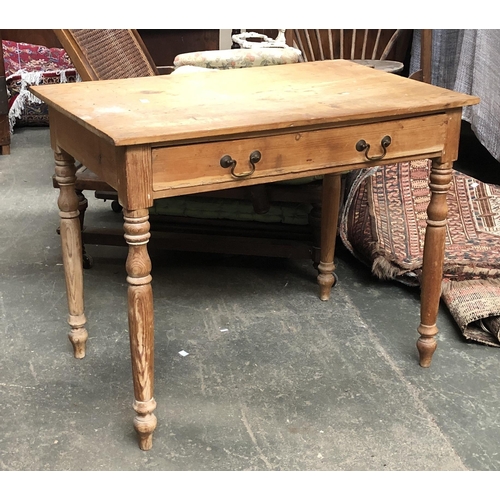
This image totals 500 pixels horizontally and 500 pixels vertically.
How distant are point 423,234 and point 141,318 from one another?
4.73 ft

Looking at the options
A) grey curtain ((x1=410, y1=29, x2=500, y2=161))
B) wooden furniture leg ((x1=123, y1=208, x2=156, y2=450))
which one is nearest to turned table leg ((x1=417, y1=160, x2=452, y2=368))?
wooden furniture leg ((x1=123, y1=208, x2=156, y2=450))

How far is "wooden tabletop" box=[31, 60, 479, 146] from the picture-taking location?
175 cm

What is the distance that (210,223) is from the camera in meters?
2.99

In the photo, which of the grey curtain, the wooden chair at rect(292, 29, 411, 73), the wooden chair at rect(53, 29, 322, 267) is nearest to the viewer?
the wooden chair at rect(53, 29, 322, 267)

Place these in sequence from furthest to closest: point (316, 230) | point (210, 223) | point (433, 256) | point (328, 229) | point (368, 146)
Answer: point (210, 223) → point (316, 230) → point (328, 229) → point (433, 256) → point (368, 146)

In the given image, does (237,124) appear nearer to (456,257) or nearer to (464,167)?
(456,257)

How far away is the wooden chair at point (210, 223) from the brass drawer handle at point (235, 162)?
3.05 feet

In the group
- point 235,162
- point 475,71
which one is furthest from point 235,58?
point 475,71

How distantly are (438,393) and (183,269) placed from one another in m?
1.21

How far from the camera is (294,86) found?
2217mm

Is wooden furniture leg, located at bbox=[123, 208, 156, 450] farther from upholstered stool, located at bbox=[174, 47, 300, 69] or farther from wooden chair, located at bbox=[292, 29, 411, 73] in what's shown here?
wooden chair, located at bbox=[292, 29, 411, 73]

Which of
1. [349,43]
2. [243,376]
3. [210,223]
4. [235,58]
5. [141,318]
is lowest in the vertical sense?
[243,376]

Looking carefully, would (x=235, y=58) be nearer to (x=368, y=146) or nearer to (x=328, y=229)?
(x=328, y=229)

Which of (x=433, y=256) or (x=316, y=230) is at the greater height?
(x=433, y=256)
